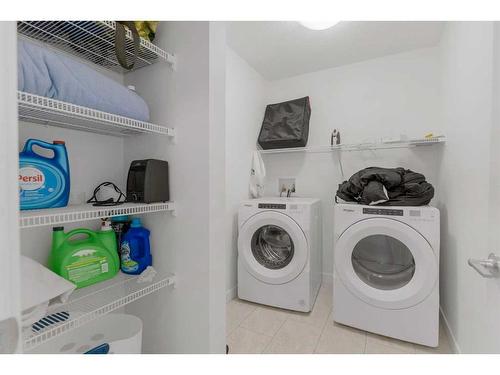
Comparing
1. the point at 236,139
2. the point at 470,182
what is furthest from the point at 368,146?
the point at 236,139

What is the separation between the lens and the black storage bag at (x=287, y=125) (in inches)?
93.4

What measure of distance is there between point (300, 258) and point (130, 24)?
70.1 inches

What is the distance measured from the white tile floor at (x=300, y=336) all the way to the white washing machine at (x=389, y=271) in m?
0.07

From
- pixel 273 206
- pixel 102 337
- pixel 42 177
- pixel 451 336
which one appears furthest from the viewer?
pixel 273 206

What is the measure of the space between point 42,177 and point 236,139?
1.54 meters

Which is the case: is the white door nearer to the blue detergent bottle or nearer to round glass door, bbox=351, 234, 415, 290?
the blue detergent bottle

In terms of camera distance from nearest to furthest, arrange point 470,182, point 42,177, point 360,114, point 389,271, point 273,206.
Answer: point 42,177
point 470,182
point 389,271
point 273,206
point 360,114

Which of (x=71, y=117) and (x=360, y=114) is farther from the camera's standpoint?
(x=360, y=114)

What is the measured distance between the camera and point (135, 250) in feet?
3.93

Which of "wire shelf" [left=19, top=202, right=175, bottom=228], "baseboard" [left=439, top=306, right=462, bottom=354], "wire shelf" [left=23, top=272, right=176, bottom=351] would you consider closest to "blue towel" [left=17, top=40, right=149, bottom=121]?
"wire shelf" [left=19, top=202, right=175, bottom=228]

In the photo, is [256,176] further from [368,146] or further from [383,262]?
[383,262]

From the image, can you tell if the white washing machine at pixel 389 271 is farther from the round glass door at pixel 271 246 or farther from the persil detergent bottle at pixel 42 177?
the persil detergent bottle at pixel 42 177

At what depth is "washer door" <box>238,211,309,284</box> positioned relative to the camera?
6.15ft
